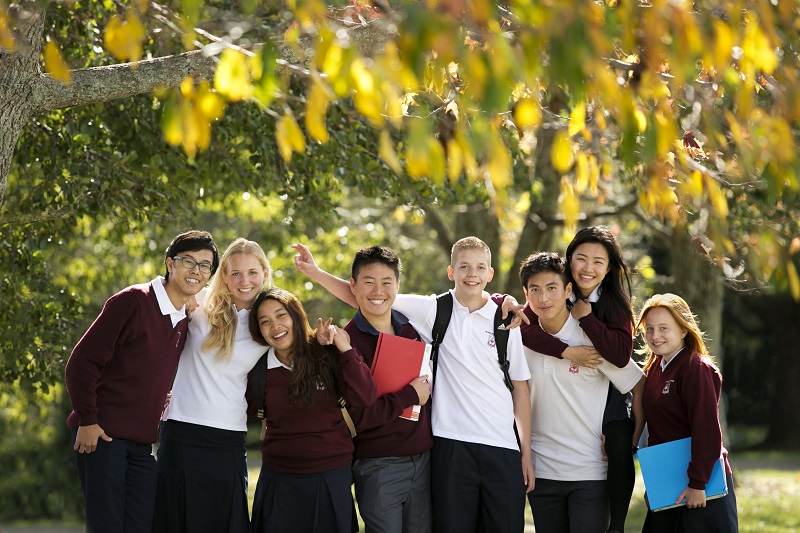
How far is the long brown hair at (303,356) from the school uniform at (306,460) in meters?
0.04

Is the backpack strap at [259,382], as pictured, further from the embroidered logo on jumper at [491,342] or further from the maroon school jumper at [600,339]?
the maroon school jumper at [600,339]

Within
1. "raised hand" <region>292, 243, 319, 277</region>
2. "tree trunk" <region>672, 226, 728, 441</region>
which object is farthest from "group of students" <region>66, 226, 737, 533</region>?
"tree trunk" <region>672, 226, 728, 441</region>

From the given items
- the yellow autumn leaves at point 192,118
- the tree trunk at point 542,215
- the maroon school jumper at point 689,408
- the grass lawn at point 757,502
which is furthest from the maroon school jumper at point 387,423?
the tree trunk at point 542,215

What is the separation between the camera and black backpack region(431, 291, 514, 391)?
580 cm

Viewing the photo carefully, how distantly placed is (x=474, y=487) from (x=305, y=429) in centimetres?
96

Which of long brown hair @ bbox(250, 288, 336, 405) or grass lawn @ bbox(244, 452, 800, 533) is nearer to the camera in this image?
long brown hair @ bbox(250, 288, 336, 405)

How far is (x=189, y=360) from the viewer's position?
5.76 meters

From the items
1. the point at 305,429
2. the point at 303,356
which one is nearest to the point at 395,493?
the point at 305,429

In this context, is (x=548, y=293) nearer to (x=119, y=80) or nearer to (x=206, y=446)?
(x=206, y=446)

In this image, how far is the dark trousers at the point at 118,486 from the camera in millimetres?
5391

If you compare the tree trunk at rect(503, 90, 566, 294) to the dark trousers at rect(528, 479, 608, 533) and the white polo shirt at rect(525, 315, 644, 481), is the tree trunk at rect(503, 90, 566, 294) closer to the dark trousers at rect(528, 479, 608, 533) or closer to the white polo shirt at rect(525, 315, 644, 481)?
the white polo shirt at rect(525, 315, 644, 481)

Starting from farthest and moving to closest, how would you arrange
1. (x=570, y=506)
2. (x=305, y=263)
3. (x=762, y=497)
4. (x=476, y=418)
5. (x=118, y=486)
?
(x=762, y=497)
(x=305, y=263)
(x=570, y=506)
(x=476, y=418)
(x=118, y=486)

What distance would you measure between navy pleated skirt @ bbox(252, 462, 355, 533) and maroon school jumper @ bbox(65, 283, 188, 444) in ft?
2.37

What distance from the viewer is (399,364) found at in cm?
568
